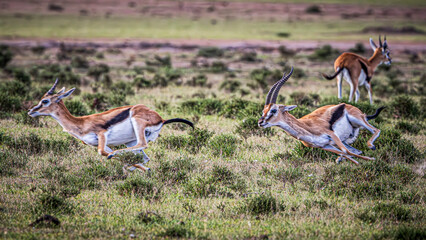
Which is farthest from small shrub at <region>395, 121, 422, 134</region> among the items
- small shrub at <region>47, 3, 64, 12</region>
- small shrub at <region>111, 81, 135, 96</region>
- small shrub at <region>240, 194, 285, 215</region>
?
small shrub at <region>47, 3, 64, 12</region>

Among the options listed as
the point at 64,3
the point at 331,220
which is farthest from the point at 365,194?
the point at 64,3

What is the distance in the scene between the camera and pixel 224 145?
938cm

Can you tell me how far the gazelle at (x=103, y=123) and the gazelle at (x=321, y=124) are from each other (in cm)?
193

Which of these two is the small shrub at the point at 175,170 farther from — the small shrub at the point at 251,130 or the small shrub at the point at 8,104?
the small shrub at the point at 8,104

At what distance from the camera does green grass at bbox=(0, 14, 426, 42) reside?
207ft

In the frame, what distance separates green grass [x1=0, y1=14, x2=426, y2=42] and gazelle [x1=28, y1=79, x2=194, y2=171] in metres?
53.7

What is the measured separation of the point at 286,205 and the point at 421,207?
1919 millimetres

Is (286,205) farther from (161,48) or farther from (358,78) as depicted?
(161,48)

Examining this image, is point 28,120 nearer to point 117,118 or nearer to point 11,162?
point 11,162

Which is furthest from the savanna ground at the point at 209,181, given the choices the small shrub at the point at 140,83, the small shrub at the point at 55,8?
the small shrub at the point at 55,8

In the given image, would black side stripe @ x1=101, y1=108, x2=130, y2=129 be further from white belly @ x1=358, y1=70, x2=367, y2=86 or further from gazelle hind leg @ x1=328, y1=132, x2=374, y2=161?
white belly @ x1=358, y1=70, x2=367, y2=86

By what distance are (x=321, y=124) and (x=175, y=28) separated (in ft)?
229

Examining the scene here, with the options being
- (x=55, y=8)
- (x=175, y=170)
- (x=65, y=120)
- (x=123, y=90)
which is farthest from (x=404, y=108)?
(x=55, y=8)

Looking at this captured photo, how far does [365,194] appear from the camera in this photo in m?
7.00
